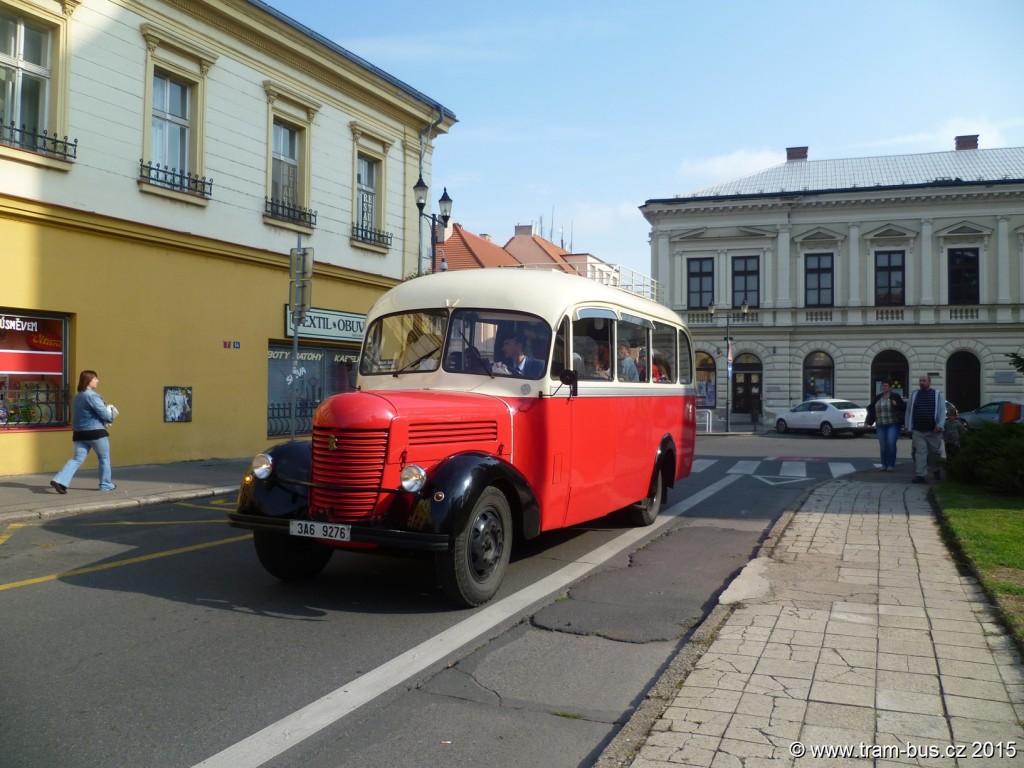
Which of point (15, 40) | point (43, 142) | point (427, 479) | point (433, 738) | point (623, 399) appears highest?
point (15, 40)

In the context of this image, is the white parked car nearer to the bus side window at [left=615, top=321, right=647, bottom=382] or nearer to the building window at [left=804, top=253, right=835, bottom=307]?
the building window at [left=804, top=253, right=835, bottom=307]

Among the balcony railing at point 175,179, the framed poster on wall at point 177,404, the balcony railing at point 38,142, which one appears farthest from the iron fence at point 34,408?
the balcony railing at point 175,179

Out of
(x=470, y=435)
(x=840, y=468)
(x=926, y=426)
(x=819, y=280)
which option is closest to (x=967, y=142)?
(x=819, y=280)

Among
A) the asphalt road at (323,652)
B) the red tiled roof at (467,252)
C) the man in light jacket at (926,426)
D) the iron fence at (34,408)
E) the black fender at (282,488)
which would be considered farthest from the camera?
the red tiled roof at (467,252)

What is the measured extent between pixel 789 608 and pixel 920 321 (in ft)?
134

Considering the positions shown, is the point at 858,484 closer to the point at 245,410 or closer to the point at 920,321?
the point at 245,410

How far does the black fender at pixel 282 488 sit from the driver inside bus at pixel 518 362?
1644 mm

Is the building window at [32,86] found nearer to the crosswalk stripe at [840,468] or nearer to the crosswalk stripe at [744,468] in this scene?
the crosswalk stripe at [744,468]

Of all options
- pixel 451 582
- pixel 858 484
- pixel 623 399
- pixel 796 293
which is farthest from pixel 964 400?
pixel 451 582

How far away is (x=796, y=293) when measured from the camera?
43750 millimetres

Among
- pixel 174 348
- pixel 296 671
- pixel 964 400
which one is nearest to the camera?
pixel 296 671

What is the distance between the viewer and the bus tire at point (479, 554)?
18.2ft

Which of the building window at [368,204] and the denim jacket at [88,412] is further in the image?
the building window at [368,204]

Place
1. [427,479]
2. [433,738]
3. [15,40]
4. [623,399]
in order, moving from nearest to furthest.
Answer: [433,738] < [427,479] < [623,399] < [15,40]
